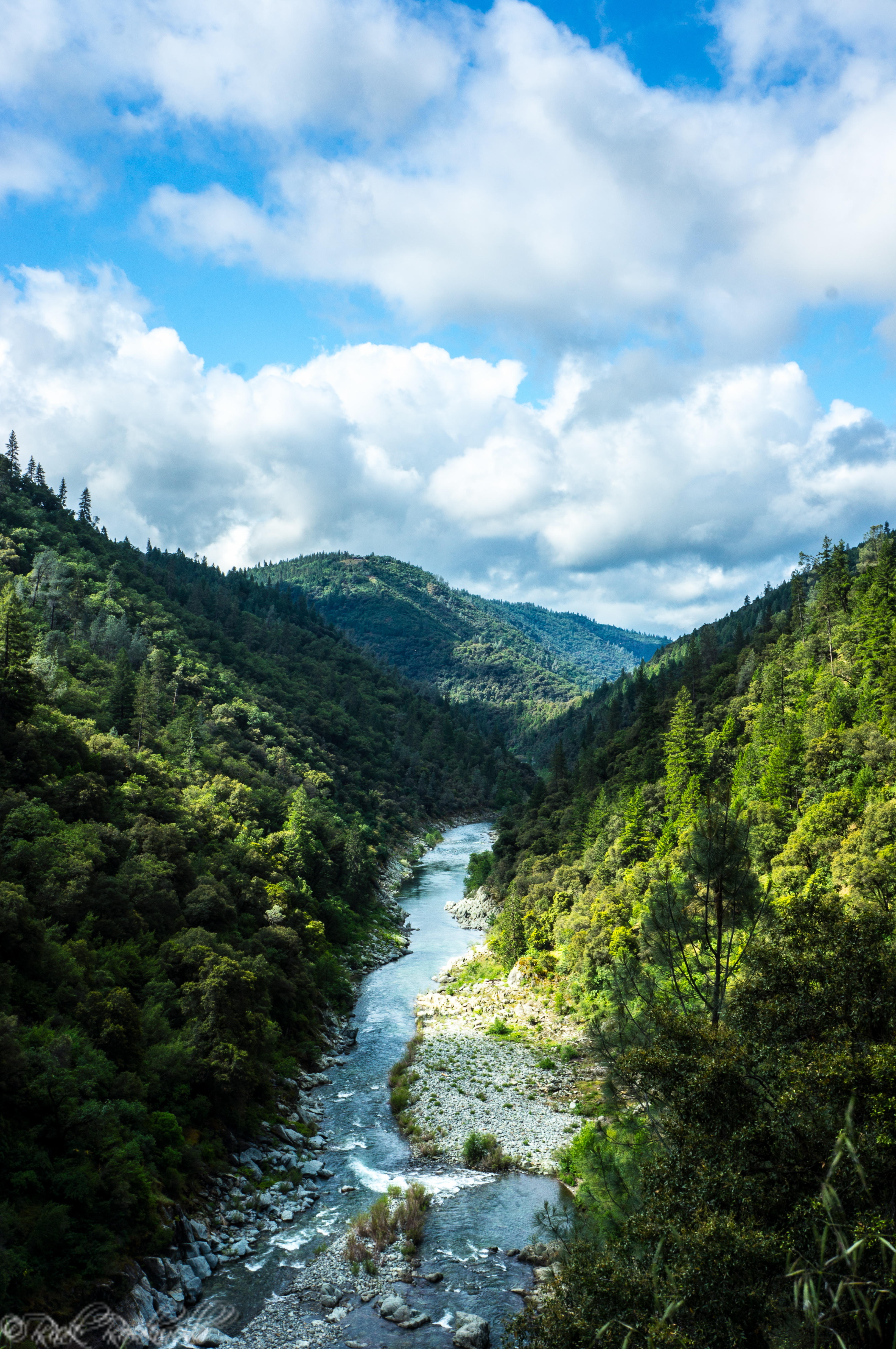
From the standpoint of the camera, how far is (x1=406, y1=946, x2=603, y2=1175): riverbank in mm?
36781

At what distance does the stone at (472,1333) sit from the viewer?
73.6ft

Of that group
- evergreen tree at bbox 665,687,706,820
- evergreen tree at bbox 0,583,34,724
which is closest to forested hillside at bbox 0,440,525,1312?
evergreen tree at bbox 0,583,34,724

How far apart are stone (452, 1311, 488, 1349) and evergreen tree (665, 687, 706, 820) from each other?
142 ft

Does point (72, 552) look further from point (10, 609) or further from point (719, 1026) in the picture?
point (719, 1026)

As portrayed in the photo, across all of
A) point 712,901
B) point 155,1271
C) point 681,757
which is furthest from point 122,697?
point 712,901

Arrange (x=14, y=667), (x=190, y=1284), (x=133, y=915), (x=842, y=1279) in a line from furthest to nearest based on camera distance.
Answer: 1. (x=14, y=667)
2. (x=133, y=915)
3. (x=190, y=1284)
4. (x=842, y=1279)

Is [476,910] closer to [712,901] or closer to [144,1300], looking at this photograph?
[712,901]

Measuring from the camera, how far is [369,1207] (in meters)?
30.5

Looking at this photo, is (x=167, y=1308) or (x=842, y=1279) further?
(x=167, y=1308)

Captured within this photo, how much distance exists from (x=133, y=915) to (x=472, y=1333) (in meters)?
25.4

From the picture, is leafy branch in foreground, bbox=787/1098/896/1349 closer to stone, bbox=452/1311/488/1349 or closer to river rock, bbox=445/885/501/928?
stone, bbox=452/1311/488/1349

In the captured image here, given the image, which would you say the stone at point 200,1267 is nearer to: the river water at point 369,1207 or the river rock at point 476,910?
the river water at point 369,1207

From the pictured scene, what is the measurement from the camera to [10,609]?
48.9 metres

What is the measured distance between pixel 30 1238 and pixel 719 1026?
2166cm
